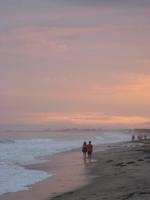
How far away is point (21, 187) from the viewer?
16.9 meters

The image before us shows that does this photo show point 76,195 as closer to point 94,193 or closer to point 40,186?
point 94,193

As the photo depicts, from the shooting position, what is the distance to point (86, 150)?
32125mm

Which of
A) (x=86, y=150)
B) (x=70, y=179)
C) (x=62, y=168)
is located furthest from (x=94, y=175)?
(x=86, y=150)

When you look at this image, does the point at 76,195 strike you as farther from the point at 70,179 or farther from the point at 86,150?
the point at 86,150

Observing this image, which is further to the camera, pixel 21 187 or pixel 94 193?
pixel 21 187

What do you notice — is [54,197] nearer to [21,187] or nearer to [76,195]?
[76,195]

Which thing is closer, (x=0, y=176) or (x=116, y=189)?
(x=116, y=189)

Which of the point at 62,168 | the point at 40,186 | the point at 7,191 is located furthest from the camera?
the point at 62,168

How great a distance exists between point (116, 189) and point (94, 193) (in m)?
0.72

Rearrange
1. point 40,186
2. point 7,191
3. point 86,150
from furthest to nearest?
point 86,150 → point 40,186 → point 7,191

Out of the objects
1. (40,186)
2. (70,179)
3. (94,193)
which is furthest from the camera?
(70,179)

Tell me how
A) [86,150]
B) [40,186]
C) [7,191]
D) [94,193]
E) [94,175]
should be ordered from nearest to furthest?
[94,193], [7,191], [40,186], [94,175], [86,150]

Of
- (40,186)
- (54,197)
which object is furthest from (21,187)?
(54,197)

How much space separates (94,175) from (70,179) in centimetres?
189
